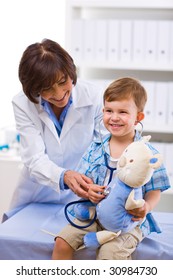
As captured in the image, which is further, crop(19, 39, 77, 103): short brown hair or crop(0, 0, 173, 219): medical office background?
crop(0, 0, 173, 219): medical office background

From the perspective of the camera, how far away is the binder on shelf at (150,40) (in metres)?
2.96

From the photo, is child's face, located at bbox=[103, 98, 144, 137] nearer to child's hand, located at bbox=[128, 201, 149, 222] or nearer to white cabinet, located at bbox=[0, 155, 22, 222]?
child's hand, located at bbox=[128, 201, 149, 222]

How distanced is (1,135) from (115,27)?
1.06 m

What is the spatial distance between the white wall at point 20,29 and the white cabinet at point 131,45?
279 millimetres

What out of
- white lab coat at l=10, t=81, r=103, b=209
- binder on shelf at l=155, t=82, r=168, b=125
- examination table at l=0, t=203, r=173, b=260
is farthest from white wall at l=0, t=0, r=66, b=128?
examination table at l=0, t=203, r=173, b=260

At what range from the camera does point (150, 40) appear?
298 cm

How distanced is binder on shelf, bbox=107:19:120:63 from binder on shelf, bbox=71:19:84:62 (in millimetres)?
159

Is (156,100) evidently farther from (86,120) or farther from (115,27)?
(86,120)

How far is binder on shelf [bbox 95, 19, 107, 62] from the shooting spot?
9.77ft

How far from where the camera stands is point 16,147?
3.39 meters

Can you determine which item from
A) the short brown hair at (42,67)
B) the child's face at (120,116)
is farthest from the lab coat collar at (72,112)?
the child's face at (120,116)

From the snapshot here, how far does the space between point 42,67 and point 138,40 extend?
1.26 m

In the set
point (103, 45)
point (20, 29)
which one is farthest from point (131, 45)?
point (20, 29)

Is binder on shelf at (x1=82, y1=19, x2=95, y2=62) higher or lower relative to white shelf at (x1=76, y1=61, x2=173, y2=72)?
higher
